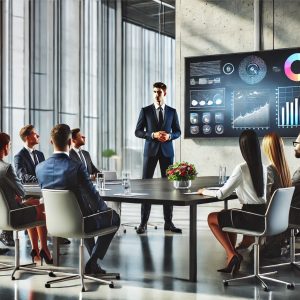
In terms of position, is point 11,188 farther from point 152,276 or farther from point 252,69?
point 252,69

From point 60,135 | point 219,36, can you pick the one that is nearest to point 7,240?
point 60,135

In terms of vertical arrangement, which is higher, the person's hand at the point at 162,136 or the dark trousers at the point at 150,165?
the person's hand at the point at 162,136

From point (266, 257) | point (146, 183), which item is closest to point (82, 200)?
point (146, 183)

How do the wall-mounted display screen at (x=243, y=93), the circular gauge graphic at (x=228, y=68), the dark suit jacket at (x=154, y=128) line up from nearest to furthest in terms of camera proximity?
1. the dark suit jacket at (x=154, y=128)
2. the wall-mounted display screen at (x=243, y=93)
3. the circular gauge graphic at (x=228, y=68)

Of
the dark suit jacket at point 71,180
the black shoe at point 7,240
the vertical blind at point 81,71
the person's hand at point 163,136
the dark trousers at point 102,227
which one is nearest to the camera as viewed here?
the dark suit jacket at point 71,180

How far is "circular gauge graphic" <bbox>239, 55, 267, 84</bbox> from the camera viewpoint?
29.6 ft

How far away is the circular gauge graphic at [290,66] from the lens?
8.72 m

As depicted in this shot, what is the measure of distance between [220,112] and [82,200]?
5.30m

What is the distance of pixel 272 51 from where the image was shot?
29.5ft

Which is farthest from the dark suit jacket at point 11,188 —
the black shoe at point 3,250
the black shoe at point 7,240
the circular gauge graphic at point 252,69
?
the circular gauge graphic at point 252,69

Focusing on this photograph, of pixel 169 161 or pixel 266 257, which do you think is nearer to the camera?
pixel 266 257

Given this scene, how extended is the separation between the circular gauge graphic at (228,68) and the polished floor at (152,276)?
3249 millimetres

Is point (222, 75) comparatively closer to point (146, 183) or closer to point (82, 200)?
point (146, 183)

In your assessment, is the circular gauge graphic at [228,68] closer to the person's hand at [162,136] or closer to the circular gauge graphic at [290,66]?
the circular gauge graphic at [290,66]
